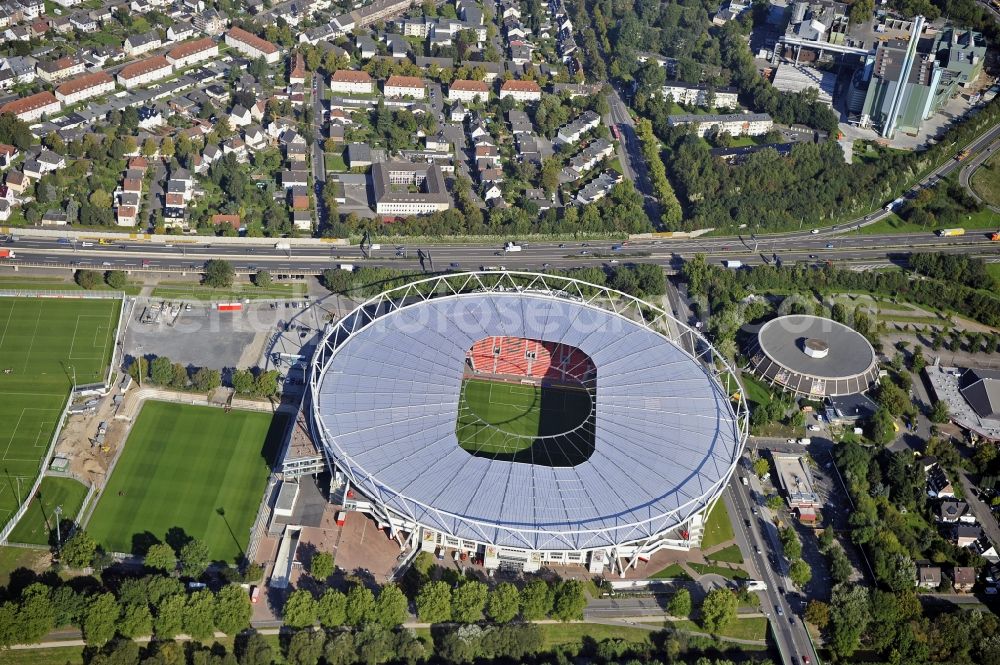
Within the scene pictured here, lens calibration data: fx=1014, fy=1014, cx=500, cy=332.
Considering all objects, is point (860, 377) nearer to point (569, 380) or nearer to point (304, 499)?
point (569, 380)

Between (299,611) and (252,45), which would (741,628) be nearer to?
(299,611)

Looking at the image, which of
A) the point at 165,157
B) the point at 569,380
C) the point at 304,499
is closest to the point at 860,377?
the point at 569,380

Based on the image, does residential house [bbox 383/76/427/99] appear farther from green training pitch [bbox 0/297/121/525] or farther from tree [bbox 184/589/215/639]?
tree [bbox 184/589/215/639]

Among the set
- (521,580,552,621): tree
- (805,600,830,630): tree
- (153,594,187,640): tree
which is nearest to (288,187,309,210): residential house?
(153,594,187,640): tree

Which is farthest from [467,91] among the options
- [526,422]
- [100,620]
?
[100,620]

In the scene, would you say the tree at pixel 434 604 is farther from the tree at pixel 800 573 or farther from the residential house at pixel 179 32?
the residential house at pixel 179 32

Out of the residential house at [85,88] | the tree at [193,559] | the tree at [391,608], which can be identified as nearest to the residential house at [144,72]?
the residential house at [85,88]
